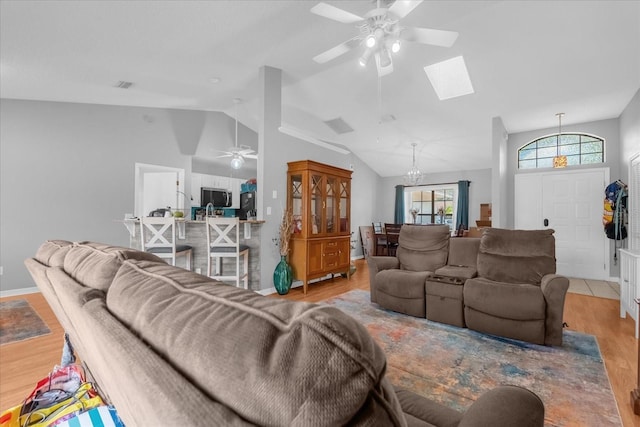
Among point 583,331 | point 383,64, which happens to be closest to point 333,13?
point 383,64

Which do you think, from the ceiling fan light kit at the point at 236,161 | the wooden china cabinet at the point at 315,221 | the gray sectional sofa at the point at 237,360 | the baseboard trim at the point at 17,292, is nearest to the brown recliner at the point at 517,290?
the wooden china cabinet at the point at 315,221

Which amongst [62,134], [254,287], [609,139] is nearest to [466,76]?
[609,139]

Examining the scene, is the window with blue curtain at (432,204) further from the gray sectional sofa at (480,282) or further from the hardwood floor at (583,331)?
the gray sectional sofa at (480,282)

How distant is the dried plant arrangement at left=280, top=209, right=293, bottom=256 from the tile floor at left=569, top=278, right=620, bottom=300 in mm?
4226

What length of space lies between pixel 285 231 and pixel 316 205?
69 cm

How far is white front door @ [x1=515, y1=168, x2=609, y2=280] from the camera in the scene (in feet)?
16.5

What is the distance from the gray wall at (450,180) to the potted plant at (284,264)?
16.1 feet

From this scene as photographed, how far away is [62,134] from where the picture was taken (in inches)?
174

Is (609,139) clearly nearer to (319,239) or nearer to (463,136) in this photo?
(463,136)

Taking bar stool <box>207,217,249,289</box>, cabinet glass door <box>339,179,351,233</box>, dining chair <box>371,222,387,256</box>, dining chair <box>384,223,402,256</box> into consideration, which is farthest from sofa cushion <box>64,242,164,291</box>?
dining chair <box>371,222,387,256</box>

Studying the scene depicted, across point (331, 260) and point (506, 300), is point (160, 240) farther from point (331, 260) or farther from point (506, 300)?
point (506, 300)

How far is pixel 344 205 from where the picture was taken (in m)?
5.22

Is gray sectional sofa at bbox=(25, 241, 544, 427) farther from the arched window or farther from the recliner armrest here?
the arched window

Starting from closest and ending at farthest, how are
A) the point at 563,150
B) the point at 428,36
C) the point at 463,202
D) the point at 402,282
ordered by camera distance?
the point at 428,36, the point at 402,282, the point at 563,150, the point at 463,202
